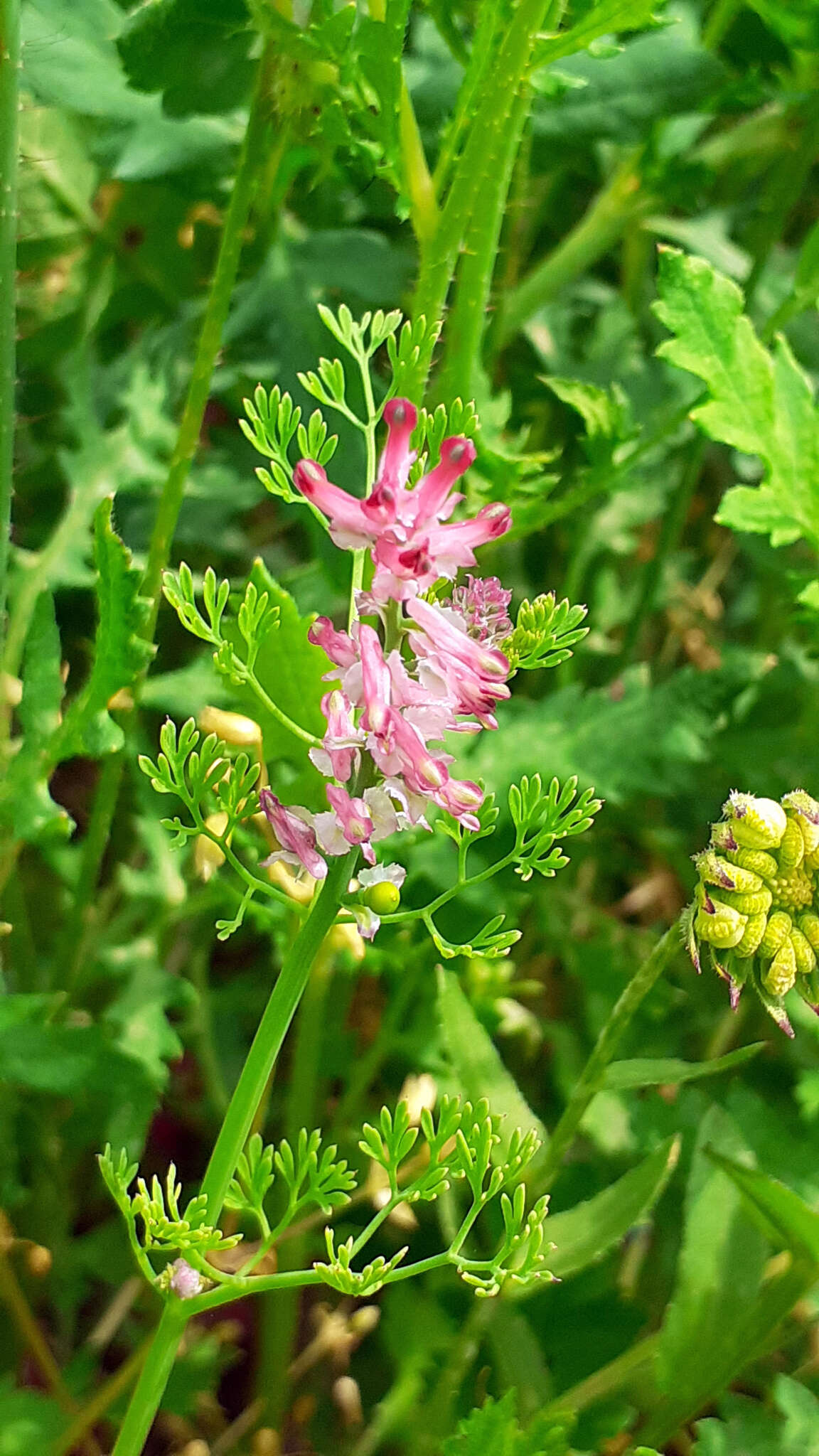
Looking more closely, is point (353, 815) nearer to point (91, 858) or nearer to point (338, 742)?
point (338, 742)

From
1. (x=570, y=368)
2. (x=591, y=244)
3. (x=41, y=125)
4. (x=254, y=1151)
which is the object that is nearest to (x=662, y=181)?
(x=591, y=244)

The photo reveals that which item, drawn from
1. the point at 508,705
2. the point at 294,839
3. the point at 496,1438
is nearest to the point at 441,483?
the point at 294,839

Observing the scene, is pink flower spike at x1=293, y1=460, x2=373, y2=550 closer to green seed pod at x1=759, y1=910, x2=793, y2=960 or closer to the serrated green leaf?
green seed pod at x1=759, y1=910, x2=793, y2=960

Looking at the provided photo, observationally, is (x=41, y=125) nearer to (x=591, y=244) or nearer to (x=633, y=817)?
(x=591, y=244)

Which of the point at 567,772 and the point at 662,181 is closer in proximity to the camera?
the point at 567,772

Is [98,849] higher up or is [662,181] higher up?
[662,181]

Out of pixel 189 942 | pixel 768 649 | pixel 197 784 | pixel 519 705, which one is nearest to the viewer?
pixel 197 784

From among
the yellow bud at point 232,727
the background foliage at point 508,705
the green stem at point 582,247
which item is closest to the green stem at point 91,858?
the background foliage at point 508,705

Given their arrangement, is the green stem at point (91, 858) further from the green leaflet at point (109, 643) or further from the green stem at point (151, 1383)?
the green stem at point (151, 1383)
